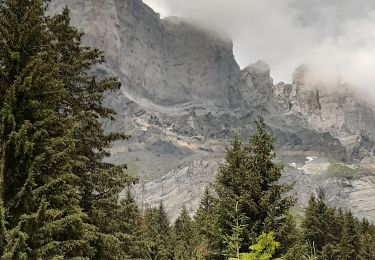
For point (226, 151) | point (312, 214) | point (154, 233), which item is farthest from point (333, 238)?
point (226, 151)

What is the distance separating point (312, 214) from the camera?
45.5m

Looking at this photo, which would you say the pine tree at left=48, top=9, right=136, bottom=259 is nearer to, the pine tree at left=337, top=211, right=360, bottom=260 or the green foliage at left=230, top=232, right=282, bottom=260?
the green foliage at left=230, top=232, right=282, bottom=260

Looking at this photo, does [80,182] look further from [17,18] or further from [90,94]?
[17,18]

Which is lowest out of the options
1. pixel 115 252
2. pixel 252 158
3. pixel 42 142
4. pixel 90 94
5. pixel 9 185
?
pixel 115 252

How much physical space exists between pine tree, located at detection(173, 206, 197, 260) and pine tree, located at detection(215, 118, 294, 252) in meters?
26.0

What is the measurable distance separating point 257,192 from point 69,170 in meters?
10.2

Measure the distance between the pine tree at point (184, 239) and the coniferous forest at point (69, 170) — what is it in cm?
2736

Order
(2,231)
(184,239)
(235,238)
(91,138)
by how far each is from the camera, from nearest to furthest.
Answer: (2,231) → (235,238) → (91,138) → (184,239)

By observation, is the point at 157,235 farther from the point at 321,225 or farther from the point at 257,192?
the point at 257,192

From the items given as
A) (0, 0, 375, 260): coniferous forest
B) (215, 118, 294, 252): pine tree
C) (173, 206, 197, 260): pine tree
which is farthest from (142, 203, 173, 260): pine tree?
(0, 0, 375, 260): coniferous forest

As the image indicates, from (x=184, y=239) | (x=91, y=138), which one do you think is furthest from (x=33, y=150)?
(x=184, y=239)

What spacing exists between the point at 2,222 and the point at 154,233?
42.4 m

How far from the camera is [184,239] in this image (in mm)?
60562

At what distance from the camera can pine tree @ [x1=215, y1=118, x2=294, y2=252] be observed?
20.6 m
